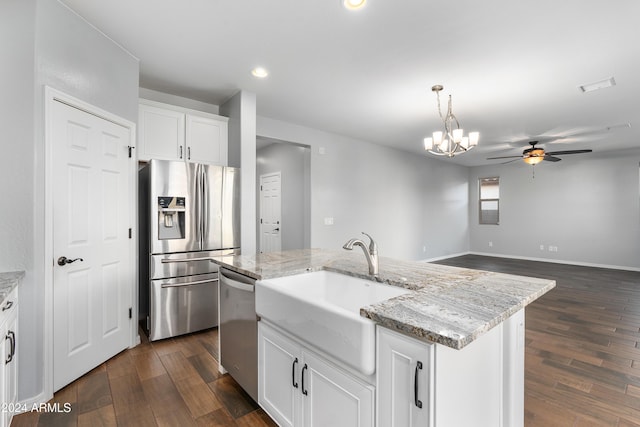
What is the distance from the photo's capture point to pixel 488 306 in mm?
1184

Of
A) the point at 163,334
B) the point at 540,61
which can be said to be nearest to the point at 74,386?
the point at 163,334

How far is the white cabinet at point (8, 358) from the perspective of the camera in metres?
1.47

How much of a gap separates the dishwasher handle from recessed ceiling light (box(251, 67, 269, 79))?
2003 millimetres

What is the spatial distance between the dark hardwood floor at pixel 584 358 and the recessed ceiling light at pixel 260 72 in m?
3.46

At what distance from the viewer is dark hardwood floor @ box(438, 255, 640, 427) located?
6.24ft

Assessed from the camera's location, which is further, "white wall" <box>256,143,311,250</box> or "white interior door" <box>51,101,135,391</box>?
"white wall" <box>256,143,311,250</box>

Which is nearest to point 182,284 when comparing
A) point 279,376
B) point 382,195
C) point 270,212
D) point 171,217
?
point 171,217

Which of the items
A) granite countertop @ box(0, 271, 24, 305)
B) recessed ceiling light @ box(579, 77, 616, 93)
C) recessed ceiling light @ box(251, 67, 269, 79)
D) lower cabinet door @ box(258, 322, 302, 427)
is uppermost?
recessed ceiling light @ box(251, 67, 269, 79)

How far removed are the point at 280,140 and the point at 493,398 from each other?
411 cm

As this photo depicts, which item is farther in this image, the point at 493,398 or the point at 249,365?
the point at 249,365

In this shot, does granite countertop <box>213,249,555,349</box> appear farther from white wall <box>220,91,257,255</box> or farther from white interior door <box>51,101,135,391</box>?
white wall <box>220,91,257,255</box>

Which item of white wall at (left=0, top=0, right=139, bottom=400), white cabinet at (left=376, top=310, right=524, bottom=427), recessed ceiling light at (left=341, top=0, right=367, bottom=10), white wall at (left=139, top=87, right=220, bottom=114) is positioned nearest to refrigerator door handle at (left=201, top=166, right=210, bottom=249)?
white wall at (left=139, top=87, right=220, bottom=114)

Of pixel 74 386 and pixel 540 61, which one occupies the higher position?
pixel 540 61

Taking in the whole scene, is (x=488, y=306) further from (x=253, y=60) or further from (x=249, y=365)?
(x=253, y=60)
